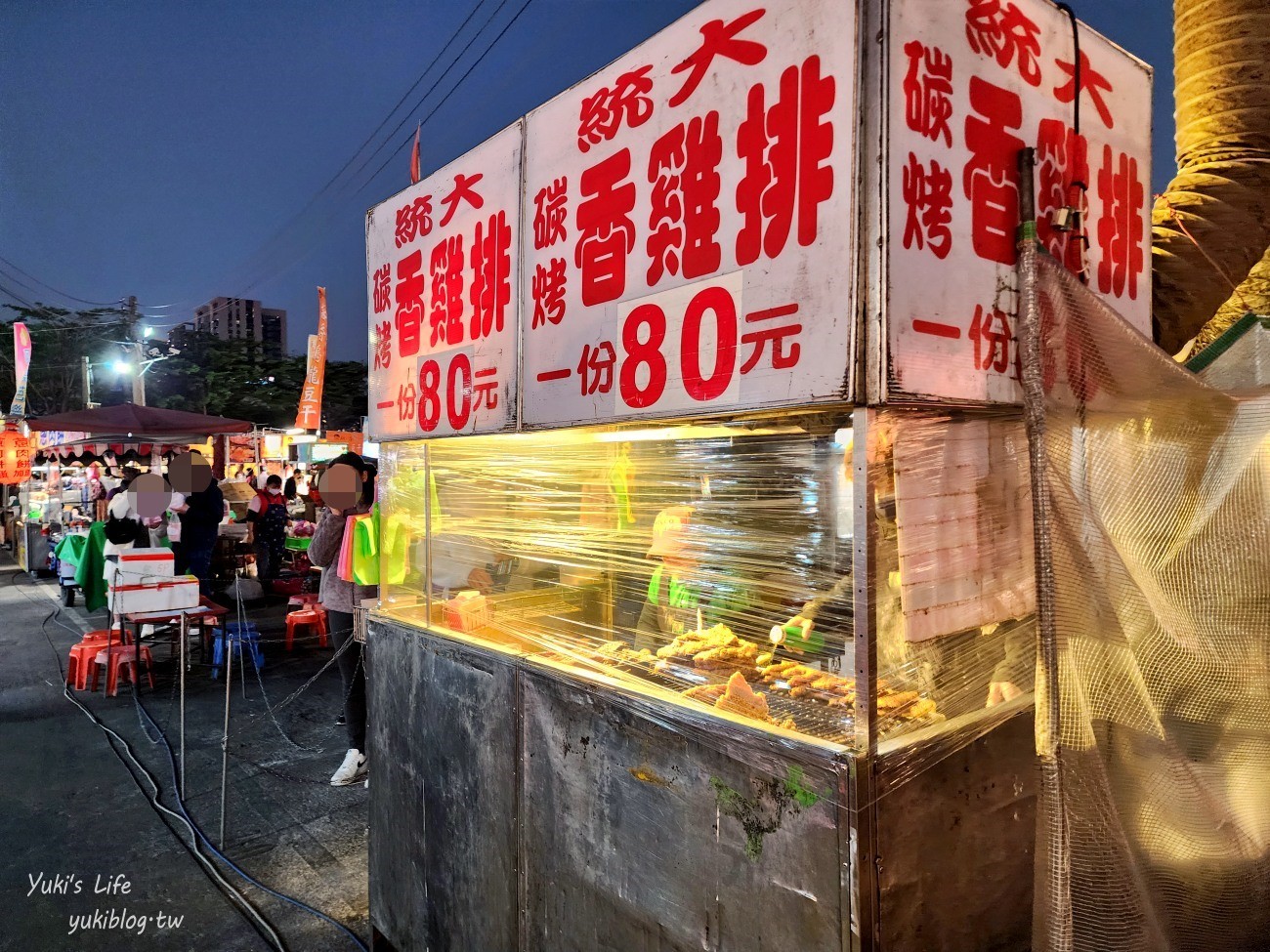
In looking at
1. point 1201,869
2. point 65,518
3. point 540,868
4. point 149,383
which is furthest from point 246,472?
point 1201,869

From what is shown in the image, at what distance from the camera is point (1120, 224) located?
2.62 meters

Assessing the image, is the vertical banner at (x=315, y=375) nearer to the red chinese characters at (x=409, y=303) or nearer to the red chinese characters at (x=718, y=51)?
the red chinese characters at (x=409, y=303)

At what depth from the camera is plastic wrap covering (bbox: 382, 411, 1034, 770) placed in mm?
2164

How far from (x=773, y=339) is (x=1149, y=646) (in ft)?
4.71

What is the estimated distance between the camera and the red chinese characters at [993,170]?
2.08 metres

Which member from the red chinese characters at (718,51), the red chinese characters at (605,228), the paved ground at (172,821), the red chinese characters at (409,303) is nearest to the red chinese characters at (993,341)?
the red chinese characters at (718,51)

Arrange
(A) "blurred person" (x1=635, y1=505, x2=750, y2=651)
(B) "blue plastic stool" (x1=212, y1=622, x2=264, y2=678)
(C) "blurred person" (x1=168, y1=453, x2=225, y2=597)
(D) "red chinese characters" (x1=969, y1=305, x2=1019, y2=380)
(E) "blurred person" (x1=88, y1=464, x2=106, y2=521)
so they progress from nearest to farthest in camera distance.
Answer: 1. (D) "red chinese characters" (x1=969, y1=305, x2=1019, y2=380)
2. (A) "blurred person" (x1=635, y1=505, x2=750, y2=651)
3. (B) "blue plastic stool" (x1=212, y1=622, x2=264, y2=678)
4. (C) "blurred person" (x1=168, y1=453, x2=225, y2=597)
5. (E) "blurred person" (x1=88, y1=464, x2=106, y2=521)

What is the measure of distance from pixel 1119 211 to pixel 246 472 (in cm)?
2468

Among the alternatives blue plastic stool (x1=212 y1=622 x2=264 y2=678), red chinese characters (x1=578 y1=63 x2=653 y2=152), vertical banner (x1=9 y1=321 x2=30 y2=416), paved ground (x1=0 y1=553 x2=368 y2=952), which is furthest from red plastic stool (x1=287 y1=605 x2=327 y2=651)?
vertical banner (x1=9 y1=321 x2=30 y2=416)

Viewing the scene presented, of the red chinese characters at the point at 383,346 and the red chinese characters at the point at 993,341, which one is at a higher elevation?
the red chinese characters at the point at 383,346

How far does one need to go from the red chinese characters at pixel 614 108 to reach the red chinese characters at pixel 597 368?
2.51 feet

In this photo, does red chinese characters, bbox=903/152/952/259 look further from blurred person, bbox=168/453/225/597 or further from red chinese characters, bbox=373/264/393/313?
blurred person, bbox=168/453/225/597

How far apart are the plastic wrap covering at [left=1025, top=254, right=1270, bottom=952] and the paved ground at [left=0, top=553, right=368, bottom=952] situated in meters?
3.66

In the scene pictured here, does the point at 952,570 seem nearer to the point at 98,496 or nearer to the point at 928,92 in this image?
the point at 928,92
